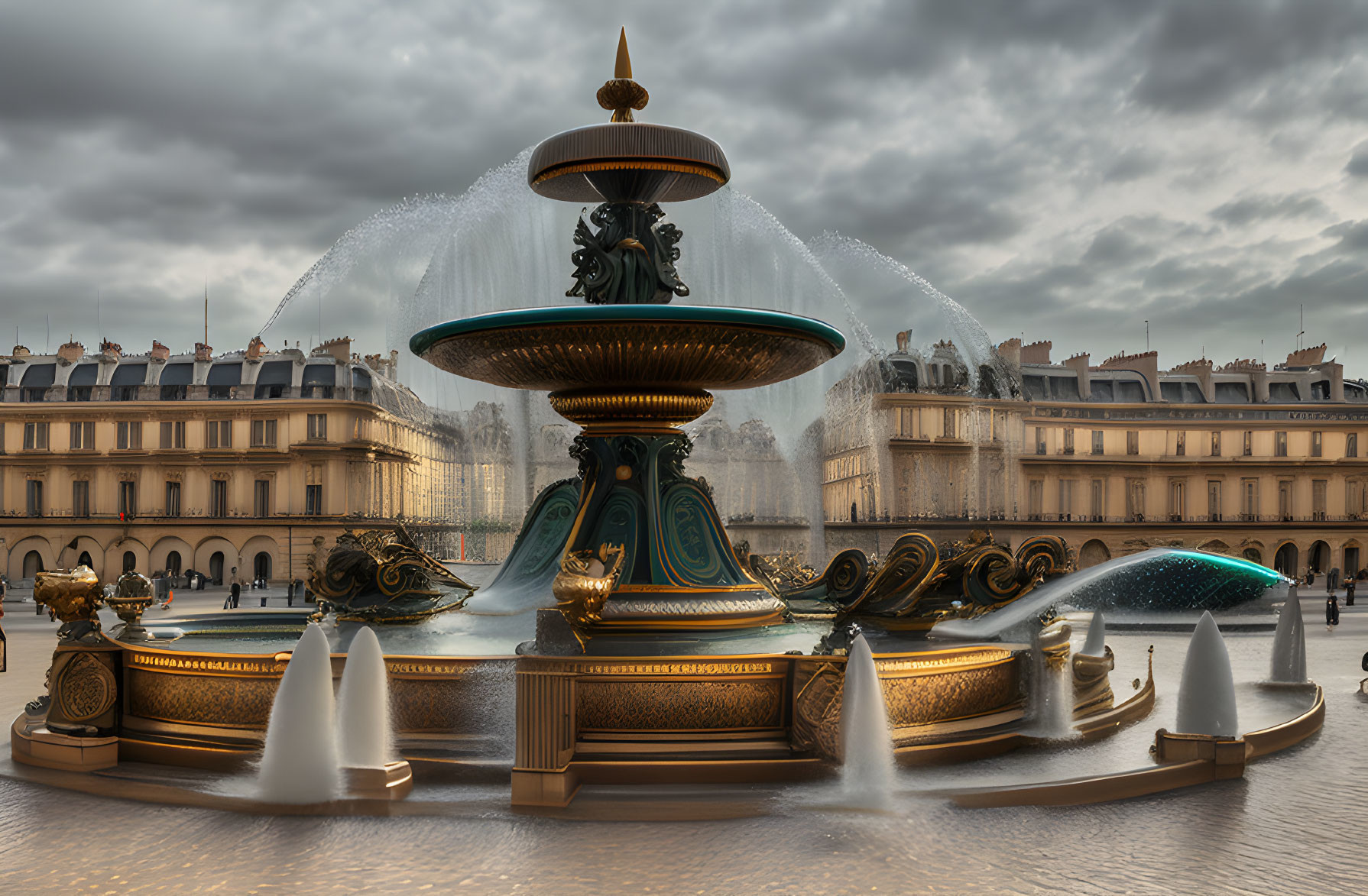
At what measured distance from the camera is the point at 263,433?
4925 centimetres

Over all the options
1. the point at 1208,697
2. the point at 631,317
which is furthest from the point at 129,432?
the point at 1208,697

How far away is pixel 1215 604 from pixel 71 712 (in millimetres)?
32636

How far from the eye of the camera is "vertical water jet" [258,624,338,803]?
6.23 metres

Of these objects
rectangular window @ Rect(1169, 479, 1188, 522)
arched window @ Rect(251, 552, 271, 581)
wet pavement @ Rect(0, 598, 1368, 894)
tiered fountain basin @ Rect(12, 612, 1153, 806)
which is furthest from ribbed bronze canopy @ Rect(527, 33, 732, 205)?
rectangular window @ Rect(1169, 479, 1188, 522)

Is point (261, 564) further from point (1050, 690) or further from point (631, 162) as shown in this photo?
point (1050, 690)

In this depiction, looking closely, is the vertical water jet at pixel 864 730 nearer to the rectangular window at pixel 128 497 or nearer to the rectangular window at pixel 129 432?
the rectangular window at pixel 129 432

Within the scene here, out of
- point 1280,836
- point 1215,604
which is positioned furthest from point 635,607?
point 1215,604

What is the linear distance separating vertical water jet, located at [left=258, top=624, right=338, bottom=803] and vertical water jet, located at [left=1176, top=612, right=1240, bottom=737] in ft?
18.3

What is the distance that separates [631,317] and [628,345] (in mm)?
401

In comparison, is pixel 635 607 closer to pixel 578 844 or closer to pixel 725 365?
pixel 725 365

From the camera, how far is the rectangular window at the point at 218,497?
1956 inches

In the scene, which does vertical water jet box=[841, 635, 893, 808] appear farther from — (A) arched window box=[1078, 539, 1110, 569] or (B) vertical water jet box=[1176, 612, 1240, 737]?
(A) arched window box=[1078, 539, 1110, 569]

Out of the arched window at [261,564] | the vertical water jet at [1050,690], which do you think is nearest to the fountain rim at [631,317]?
the vertical water jet at [1050,690]

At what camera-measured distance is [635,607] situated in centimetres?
842
